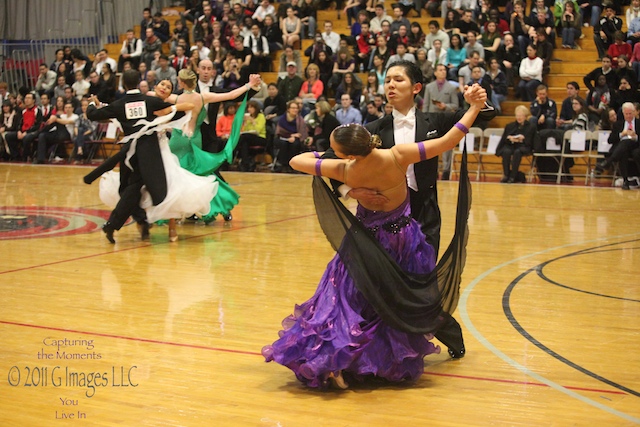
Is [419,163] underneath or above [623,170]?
above

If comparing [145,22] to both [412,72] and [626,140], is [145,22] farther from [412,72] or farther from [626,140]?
[412,72]

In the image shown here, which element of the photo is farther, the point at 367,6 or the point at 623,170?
the point at 367,6

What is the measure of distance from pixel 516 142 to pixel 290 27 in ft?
25.0

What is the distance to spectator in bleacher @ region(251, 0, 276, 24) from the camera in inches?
843

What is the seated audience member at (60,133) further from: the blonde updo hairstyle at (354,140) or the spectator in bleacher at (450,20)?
the blonde updo hairstyle at (354,140)

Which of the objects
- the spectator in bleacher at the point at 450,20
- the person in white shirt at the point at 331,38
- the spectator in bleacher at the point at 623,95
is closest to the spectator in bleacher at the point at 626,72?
the spectator in bleacher at the point at 623,95

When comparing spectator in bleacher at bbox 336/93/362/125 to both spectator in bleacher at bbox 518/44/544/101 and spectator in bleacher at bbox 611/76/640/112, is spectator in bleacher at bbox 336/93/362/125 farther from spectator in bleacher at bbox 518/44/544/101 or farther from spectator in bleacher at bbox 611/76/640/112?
spectator in bleacher at bbox 611/76/640/112

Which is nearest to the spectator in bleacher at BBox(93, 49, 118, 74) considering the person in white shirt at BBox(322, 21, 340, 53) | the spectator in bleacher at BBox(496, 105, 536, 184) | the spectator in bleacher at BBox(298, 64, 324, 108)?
the person in white shirt at BBox(322, 21, 340, 53)

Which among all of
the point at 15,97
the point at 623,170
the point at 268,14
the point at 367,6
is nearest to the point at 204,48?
the point at 268,14

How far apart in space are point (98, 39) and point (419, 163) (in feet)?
70.8

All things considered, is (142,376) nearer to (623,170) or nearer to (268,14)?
(623,170)

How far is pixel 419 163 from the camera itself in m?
4.87

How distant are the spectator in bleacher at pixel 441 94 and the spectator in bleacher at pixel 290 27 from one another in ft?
16.2

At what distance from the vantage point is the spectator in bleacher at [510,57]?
1777 centimetres
